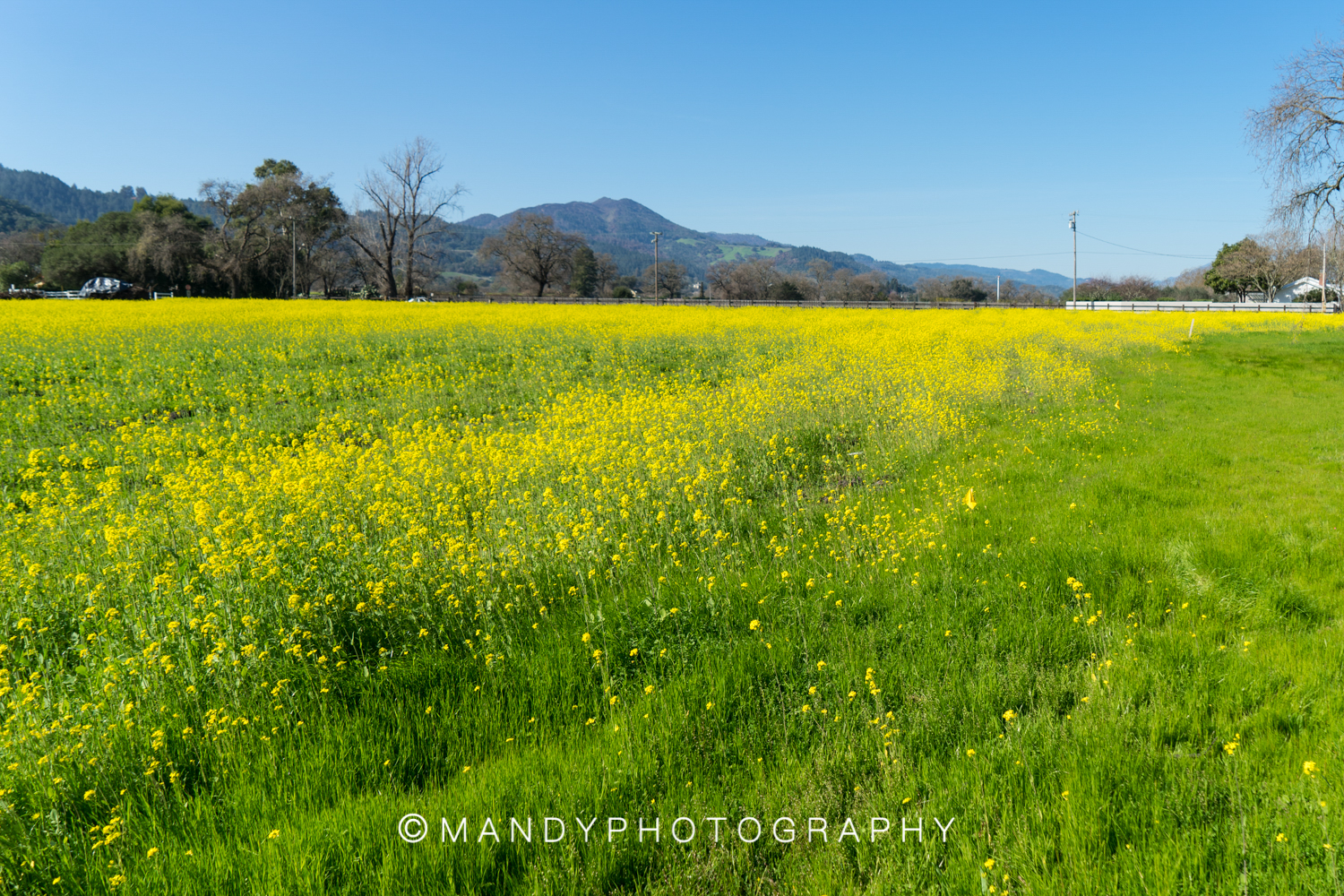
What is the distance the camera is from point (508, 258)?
78.5 metres

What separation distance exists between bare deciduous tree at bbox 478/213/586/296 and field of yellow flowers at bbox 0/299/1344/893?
7273cm

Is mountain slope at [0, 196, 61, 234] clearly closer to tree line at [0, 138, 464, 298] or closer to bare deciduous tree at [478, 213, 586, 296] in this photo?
tree line at [0, 138, 464, 298]

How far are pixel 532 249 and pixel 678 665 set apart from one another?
261ft

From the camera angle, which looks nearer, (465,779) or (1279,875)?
(1279,875)

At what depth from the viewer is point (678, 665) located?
4.01 metres

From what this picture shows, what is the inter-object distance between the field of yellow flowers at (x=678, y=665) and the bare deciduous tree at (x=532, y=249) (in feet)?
239

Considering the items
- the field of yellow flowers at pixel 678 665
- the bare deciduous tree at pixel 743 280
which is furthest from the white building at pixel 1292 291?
the field of yellow flowers at pixel 678 665

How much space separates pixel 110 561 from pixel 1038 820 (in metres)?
6.91

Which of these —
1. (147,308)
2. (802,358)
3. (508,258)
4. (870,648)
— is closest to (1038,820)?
(870,648)

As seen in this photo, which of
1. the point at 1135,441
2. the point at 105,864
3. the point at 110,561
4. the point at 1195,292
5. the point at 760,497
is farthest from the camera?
the point at 1195,292

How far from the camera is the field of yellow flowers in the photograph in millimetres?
2664

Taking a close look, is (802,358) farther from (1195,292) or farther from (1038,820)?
(1195,292)

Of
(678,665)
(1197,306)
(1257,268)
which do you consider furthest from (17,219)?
(1257,268)

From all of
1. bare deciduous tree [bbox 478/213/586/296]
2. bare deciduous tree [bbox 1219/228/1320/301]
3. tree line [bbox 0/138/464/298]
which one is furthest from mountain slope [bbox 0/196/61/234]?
bare deciduous tree [bbox 1219/228/1320/301]
